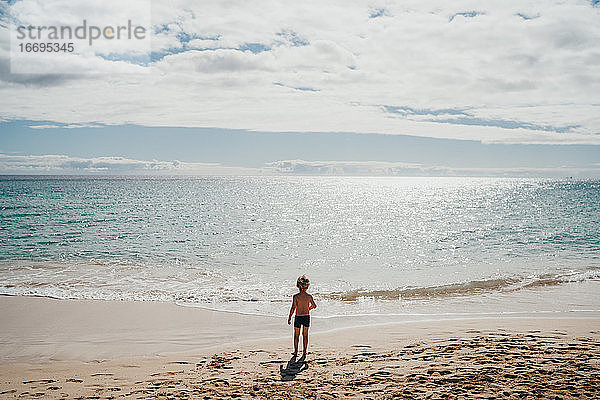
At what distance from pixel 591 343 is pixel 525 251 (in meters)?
18.4

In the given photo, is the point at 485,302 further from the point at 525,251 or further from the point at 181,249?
the point at 181,249

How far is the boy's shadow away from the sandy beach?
2 cm

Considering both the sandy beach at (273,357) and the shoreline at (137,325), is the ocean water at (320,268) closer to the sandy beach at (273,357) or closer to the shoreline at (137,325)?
the shoreline at (137,325)

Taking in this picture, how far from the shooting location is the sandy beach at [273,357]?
6820mm

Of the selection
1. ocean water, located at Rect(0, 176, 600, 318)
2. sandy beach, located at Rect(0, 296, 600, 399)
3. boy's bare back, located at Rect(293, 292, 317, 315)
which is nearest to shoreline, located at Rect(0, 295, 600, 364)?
sandy beach, located at Rect(0, 296, 600, 399)

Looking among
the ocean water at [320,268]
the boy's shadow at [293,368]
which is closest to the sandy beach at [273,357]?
the boy's shadow at [293,368]

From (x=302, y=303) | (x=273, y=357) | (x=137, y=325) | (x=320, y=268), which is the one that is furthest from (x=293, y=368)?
(x=320, y=268)

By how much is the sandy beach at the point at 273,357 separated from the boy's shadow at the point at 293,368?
0.02 metres

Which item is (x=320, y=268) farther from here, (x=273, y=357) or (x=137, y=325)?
(x=273, y=357)

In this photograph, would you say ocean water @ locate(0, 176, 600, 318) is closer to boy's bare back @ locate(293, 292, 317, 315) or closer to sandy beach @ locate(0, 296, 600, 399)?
sandy beach @ locate(0, 296, 600, 399)

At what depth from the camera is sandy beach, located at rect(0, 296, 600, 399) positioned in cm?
682

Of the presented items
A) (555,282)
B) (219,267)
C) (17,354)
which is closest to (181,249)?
(219,267)

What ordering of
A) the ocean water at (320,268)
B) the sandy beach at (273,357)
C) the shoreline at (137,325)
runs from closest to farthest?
the sandy beach at (273,357) → the shoreline at (137,325) → the ocean water at (320,268)

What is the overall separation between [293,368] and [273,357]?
893 millimetres
